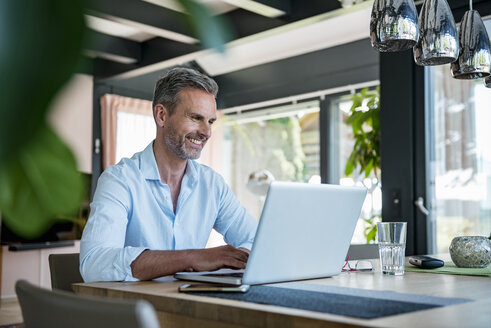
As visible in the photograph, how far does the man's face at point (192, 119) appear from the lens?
86.4 inches

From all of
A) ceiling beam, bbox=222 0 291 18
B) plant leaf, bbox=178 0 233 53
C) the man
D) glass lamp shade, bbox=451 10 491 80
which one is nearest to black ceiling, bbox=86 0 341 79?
ceiling beam, bbox=222 0 291 18

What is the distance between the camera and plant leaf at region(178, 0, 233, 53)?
206 millimetres

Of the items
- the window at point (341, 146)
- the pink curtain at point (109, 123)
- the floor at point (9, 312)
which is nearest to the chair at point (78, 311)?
the floor at point (9, 312)

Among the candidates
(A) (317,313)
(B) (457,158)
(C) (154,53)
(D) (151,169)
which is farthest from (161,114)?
(C) (154,53)

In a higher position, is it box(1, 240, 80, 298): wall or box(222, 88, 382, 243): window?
box(222, 88, 382, 243): window

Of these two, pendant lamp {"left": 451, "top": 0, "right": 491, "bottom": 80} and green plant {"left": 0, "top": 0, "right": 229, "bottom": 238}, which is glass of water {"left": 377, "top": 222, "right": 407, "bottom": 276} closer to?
pendant lamp {"left": 451, "top": 0, "right": 491, "bottom": 80}

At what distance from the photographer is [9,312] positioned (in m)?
5.00

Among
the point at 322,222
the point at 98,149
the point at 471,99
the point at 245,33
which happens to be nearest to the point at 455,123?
the point at 471,99

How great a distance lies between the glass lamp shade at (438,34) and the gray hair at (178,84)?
80cm

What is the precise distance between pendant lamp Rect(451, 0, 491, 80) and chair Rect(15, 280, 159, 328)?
5.14ft

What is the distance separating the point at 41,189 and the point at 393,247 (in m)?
1.50

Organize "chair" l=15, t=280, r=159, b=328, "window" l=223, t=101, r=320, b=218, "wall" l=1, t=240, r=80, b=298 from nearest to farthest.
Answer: "chair" l=15, t=280, r=159, b=328
"wall" l=1, t=240, r=80, b=298
"window" l=223, t=101, r=320, b=218

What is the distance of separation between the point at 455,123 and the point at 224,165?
157 inches

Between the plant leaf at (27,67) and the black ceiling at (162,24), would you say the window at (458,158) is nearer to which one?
the black ceiling at (162,24)
